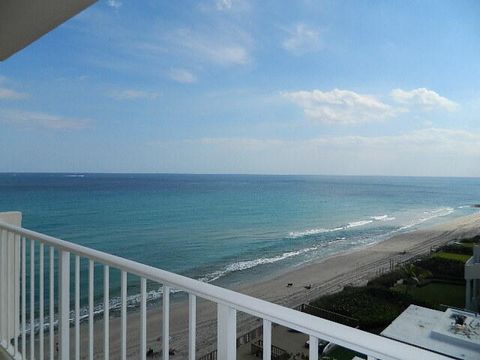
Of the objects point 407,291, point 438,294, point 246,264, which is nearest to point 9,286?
point 407,291

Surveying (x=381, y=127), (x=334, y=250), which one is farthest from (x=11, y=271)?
(x=381, y=127)

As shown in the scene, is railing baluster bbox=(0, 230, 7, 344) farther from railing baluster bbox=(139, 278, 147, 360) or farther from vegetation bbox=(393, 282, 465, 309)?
vegetation bbox=(393, 282, 465, 309)

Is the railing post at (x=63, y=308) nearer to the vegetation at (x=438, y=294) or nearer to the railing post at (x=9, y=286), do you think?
the railing post at (x=9, y=286)

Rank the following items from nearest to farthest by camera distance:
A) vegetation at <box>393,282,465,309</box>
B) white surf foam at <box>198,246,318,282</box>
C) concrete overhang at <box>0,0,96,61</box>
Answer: concrete overhang at <box>0,0,96,61</box>, vegetation at <box>393,282,465,309</box>, white surf foam at <box>198,246,318,282</box>

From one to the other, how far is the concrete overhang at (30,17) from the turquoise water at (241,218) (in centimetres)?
799

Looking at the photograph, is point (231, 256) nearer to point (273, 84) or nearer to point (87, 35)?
point (273, 84)

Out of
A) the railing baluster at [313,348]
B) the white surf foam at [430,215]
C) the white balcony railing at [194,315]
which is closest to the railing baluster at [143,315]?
the white balcony railing at [194,315]

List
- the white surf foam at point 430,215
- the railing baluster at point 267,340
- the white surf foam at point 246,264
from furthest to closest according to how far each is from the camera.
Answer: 1. the white surf foam at point 430,215
2. the white surf foam at point 246,264
3. the railing baluster at point 267,340

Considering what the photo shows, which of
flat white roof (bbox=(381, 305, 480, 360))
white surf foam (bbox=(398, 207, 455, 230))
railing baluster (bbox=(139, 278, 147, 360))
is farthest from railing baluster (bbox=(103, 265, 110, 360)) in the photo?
white surf foam (bbox=(398, 207, 455, 230))

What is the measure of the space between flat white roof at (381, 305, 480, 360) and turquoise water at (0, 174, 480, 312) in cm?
574

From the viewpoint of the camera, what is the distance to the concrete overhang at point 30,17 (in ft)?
5.64

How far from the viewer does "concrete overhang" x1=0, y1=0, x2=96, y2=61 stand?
5.64 feet

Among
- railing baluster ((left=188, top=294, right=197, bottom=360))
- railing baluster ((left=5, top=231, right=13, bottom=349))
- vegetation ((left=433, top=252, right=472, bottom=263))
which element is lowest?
vegetation ((left=433, top=252, right=472, bottom=263))

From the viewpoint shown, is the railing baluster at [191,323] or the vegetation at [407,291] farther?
the vegetation at [407,291]
